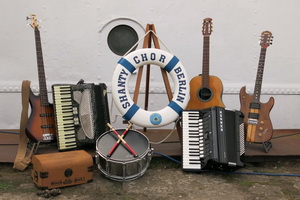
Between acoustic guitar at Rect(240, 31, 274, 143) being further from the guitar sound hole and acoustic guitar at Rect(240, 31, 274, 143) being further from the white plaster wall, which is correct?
the white plaster wall

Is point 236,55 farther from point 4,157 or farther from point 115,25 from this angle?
point 4,157

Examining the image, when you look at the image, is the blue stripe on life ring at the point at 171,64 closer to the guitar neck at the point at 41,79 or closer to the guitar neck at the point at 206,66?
the guitar neck at the point at 206,66

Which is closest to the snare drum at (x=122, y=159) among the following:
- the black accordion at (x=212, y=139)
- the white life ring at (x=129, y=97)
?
the white life ring at (x=129, y=97)

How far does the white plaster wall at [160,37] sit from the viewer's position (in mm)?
3922

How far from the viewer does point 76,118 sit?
3.27 meters

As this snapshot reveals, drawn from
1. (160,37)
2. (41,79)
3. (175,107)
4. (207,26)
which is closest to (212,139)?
(175,107)

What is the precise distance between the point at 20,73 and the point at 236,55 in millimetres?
2879

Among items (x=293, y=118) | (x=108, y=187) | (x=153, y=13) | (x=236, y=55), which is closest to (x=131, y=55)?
(x=153, y=13)

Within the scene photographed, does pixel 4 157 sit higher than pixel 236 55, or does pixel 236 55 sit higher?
pixel 236 55

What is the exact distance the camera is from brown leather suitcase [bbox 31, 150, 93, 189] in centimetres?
260

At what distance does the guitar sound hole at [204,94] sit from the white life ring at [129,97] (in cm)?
21

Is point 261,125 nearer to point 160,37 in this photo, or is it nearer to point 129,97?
point 129,97

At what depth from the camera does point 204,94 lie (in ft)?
11.5

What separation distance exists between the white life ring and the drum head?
23 cm
